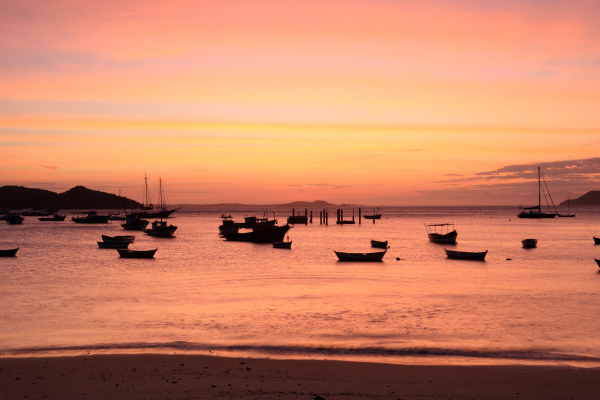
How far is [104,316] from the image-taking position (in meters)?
20.9

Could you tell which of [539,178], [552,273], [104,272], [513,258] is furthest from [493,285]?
[539,178]

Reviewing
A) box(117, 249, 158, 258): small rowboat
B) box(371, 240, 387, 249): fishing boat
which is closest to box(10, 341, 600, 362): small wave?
box(117, 249, 158, 258): small rowboat

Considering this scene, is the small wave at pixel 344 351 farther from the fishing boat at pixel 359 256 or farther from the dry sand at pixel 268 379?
the fishing boat at pixel 359 256

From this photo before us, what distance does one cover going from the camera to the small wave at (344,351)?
14992mm

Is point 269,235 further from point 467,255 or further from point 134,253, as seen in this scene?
point 467,255

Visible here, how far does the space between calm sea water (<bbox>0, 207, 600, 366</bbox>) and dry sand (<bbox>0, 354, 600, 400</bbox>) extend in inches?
52.5

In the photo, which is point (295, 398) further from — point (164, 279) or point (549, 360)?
point (164, 279)

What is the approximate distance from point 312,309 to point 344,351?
281 inches

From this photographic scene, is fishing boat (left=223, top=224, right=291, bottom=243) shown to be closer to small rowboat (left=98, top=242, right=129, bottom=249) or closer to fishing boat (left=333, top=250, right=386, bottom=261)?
small rowboat (left=98, top=242, right=129, bottom=249)

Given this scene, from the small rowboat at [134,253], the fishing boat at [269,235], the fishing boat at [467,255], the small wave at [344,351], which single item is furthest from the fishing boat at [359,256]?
the small wave at [344,351]

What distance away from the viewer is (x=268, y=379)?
12.2 metres

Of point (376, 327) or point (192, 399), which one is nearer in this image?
point (192, 399)

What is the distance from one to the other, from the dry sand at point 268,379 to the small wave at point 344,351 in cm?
126

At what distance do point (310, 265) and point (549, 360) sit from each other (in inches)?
1094
